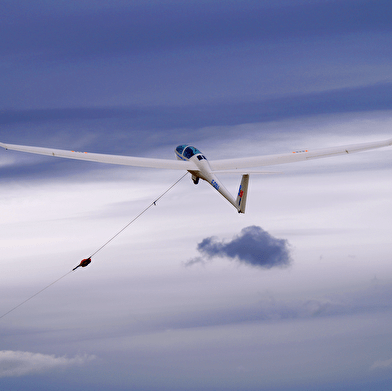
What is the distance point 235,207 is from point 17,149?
22.5 metres

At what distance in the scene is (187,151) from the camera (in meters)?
50.8

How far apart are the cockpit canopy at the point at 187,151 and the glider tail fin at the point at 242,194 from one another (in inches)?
233

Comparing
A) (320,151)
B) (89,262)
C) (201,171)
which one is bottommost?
(89,262)

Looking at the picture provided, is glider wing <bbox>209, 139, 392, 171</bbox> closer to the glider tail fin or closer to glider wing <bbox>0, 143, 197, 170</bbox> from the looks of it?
glider wing <bbox>0, 143, 197, 170</bbox>

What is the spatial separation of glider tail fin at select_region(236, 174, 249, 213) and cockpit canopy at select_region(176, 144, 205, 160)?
19.4ft

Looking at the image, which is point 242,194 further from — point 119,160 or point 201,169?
point 119,160

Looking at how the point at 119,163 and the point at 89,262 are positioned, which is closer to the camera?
the point at 89,262

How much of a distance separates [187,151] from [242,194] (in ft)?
30.7

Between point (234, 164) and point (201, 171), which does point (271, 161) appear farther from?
point (201, 171)

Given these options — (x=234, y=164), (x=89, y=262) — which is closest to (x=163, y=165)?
(x=234, y=164)

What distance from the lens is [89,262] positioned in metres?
30.7

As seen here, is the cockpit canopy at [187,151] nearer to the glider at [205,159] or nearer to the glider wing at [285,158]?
the glider at [205,159]

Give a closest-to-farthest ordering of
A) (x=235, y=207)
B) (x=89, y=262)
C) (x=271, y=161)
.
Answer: (x=89, y=262) → (x=235, y=207) → (x=271, y=161)

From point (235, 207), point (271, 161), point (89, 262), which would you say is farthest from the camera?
point (271, 161)
